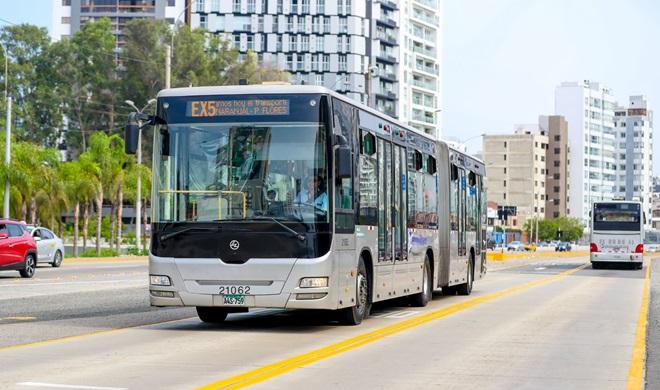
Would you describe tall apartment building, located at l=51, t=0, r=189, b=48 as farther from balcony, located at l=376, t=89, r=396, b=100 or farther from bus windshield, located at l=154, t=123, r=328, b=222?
bus windshield, located at l=154, t=123, r=328, b=222

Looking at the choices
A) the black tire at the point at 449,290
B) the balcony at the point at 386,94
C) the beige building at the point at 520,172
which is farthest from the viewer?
the beige building at the point at 520,172

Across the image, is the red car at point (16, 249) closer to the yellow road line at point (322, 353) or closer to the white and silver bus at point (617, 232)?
the yellow road line at point (322, 353)

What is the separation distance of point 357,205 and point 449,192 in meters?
8.79

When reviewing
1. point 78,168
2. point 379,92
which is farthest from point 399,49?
point 78,168

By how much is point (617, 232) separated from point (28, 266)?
32811 millimetres

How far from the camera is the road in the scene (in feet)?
38.5

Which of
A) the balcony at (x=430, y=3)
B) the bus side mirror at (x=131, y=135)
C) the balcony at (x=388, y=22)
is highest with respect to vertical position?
the balcony at (x=430, y=3)

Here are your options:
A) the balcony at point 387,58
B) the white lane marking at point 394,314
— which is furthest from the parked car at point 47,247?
the balcony at point 387,58

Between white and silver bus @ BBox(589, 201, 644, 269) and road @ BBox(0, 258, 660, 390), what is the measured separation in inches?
1338

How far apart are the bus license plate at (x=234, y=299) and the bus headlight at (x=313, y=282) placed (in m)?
0.83

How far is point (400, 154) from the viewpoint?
21188 millimetres

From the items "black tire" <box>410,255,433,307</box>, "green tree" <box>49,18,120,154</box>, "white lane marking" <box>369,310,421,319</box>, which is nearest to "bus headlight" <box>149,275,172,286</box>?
"white lane marking" <box>369,310,421,319</box>

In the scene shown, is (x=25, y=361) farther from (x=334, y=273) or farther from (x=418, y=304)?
(x=418, y=304)

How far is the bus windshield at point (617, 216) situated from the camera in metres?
58.9
